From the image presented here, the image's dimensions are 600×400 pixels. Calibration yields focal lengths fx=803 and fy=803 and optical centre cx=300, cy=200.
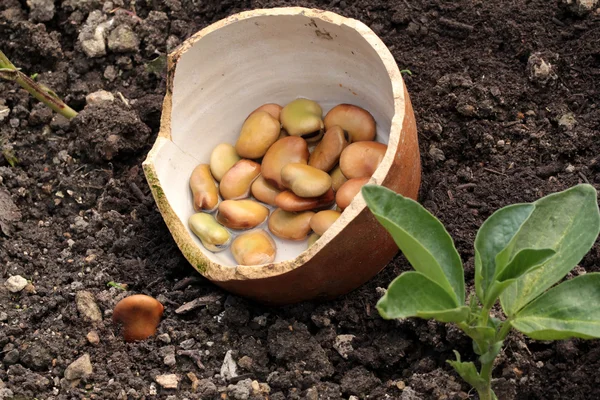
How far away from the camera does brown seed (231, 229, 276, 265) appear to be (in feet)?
5.61

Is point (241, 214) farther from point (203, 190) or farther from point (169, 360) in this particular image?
point (169, 360)

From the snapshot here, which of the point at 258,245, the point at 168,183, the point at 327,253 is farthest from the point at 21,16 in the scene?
the point at 327,253

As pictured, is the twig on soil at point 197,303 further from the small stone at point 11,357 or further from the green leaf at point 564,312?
the green leaf at point 564,312

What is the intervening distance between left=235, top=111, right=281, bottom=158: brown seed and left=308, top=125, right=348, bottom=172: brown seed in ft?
0.43

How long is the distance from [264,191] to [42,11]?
866 millimetres

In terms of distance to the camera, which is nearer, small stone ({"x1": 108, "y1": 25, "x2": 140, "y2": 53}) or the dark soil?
the dark soil

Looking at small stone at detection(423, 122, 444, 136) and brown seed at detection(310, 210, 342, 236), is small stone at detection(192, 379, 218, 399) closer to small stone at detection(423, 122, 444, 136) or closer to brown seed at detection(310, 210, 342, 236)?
brown seed at detection(310, 210, 342, 236)

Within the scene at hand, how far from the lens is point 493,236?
1.26 meters

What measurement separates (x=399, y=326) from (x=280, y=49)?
730 mm

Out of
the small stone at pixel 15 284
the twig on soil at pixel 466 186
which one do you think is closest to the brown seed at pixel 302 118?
the twig on soil at pixel 466 186

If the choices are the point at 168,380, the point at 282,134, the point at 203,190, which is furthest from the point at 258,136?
the point at 168,380

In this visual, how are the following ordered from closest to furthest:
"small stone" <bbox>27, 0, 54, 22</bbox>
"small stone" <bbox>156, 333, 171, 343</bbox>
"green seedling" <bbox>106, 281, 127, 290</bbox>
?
1. "small stone" <bbox>156, 333, 171, 343</bbox>
2. "green seedling" <bbox>106, 281, 127, 290</bbox>
3. "small stone" <bbox>27, 0, 54, 22</bbox>

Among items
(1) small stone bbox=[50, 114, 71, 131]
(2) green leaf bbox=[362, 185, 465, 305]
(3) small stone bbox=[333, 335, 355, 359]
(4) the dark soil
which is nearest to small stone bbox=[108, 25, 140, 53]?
(4) the dark soil

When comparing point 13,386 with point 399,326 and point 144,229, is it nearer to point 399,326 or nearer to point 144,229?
point 144,229
